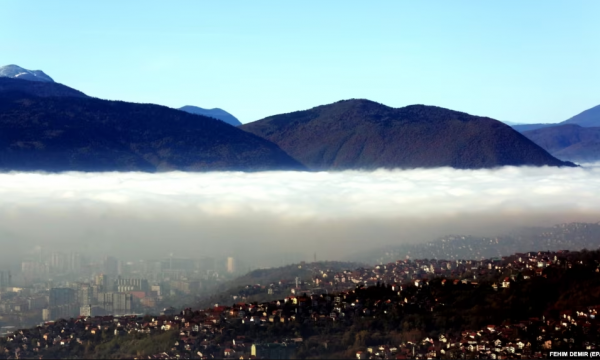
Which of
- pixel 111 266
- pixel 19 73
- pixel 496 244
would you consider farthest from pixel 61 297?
pixel 19 73

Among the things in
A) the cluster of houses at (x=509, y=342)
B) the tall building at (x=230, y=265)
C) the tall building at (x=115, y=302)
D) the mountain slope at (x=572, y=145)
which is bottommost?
the cluster of houses at (x=509, y=342)

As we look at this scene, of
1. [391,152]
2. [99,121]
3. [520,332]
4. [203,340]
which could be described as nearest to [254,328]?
[203,340]

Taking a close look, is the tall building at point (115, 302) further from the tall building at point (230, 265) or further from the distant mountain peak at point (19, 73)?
the distant mountain peak at point (19, 73)

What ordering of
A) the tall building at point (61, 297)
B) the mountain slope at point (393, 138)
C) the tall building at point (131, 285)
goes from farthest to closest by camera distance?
the mountain slope at point (393, 138)
the tall building at point (131, 285)
the tall building at point (61, 297)

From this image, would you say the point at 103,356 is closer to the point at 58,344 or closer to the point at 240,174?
the point at 58,344

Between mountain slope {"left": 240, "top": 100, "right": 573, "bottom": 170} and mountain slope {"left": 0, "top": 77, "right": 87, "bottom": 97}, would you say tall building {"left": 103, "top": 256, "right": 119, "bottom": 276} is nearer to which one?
mountain slope {"left": 0, "top": 77, "right": 87, "bottom": 97}

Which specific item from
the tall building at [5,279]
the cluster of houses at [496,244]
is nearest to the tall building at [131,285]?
the tall building at [5,279]

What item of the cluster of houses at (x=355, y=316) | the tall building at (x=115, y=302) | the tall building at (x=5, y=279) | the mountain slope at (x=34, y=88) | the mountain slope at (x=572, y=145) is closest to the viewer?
the cluster of houses at (x=355, y=316)
